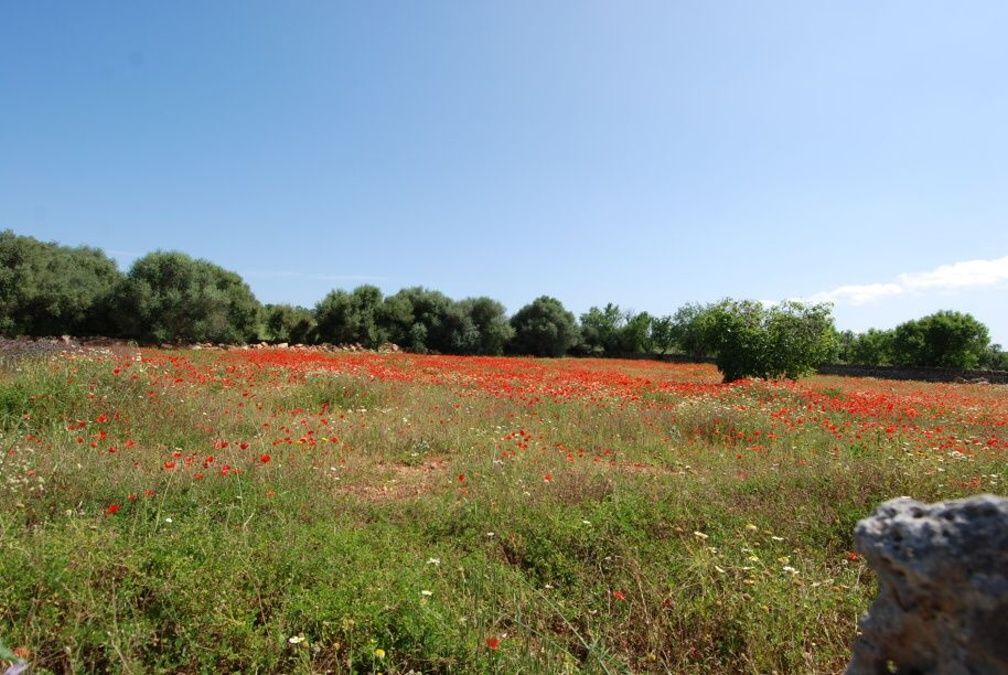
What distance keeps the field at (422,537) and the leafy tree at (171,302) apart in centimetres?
2575

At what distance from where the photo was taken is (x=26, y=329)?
31188 millimetres

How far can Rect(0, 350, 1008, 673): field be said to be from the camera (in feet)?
9.96

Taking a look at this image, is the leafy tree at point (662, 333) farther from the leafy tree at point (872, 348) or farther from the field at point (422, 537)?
the field at point (422, 537)

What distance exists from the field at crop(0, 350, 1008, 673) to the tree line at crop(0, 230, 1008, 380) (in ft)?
45.8

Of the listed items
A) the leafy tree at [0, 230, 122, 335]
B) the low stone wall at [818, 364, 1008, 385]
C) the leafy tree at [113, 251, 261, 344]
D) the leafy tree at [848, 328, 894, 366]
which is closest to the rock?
the leafy tree at [113, 251, 261, 344]

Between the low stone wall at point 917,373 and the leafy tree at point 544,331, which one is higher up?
the leafy tree at point 544,331

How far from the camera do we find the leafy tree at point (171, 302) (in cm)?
3139

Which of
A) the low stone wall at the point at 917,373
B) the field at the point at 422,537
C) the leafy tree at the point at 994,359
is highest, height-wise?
the leafy tree at the point at 994,359

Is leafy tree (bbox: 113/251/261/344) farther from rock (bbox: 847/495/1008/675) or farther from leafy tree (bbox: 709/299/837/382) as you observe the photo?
rock (bbox: 847/495/1008/675)

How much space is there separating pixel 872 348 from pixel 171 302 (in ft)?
208

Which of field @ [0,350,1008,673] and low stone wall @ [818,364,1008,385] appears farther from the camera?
low stone wall @ [818,364,1008,385]

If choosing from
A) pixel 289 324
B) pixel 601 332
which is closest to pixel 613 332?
pixel 601 332

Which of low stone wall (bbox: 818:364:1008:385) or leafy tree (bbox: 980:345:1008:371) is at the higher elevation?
leafy tree (bbox: 980:345:1008:371)

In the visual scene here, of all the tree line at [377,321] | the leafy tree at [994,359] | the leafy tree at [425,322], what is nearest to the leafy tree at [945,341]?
the tree line at [377,321]
